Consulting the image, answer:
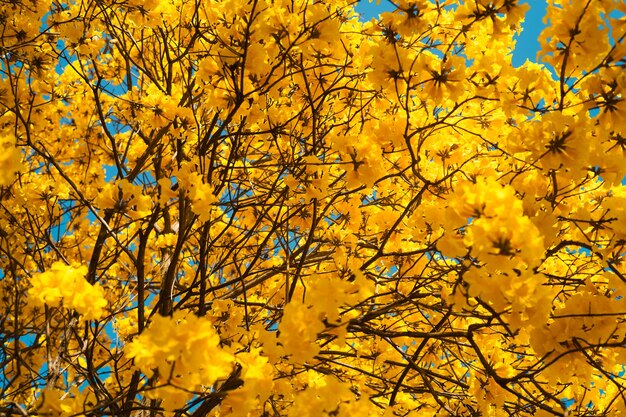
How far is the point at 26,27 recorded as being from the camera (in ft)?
13.4

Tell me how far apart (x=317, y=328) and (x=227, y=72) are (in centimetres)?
150

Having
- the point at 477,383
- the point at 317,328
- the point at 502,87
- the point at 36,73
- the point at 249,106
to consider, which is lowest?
the point at 317,328

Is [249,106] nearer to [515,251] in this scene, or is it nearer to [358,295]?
[358,295]

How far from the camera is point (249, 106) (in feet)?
10.4

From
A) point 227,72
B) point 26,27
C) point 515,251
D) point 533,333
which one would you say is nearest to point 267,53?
point 227,72

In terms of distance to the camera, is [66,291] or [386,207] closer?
[66,291]

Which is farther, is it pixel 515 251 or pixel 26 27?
pixel 26 27

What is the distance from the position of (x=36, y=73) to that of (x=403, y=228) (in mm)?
3060

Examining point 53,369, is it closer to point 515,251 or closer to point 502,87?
point 515,251

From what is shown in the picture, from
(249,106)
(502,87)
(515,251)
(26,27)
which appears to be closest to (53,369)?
(249,106)

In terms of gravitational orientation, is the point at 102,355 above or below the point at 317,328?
above

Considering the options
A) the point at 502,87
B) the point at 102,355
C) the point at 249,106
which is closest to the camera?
the point at 502,87

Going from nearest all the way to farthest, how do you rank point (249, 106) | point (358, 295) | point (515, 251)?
point (515, 251), point (358, 295), point (249, 106)

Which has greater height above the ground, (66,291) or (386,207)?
(386,207)
